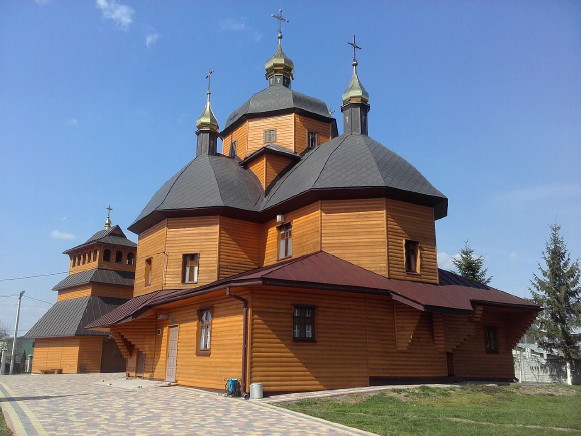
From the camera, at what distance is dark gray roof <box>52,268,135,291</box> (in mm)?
27859

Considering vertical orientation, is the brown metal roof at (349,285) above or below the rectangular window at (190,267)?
below

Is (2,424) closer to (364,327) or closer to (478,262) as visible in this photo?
(364,327)

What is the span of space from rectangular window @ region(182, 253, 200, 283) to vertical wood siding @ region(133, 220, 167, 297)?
2.73 feet

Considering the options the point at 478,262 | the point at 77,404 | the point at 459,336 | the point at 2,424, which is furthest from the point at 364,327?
the point at 478,262

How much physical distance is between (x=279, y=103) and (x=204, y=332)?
1118 centimetres

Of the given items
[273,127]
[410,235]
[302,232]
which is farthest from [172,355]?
[273,127]

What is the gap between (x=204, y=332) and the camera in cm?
1496

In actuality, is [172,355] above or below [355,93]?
below

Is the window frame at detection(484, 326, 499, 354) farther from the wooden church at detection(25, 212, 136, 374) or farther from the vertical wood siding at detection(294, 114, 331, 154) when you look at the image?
the wooden church at detection(25, 212, 136, 374)

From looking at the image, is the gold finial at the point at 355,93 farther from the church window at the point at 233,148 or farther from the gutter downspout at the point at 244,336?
the gutter downspout at the point at 244,336

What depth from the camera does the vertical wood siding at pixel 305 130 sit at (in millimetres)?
21797

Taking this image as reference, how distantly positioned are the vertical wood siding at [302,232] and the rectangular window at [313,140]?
506 centimetres

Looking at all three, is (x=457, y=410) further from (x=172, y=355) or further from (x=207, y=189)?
(x=207, y=189)

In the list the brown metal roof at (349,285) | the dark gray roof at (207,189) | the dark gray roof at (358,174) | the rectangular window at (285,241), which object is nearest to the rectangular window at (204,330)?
the brown metal roof at (349,285)
